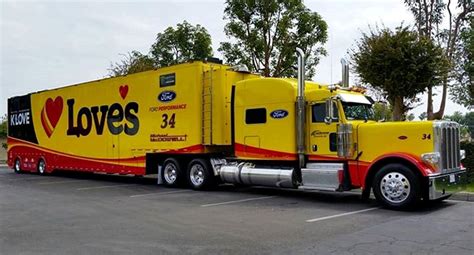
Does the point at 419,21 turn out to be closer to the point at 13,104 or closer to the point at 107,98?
the point at 107,98

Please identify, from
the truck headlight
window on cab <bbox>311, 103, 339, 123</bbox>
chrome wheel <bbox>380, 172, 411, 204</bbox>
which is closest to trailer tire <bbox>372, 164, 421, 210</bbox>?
chrome wheel <bbox>380, 172, 411, 204</bbox>

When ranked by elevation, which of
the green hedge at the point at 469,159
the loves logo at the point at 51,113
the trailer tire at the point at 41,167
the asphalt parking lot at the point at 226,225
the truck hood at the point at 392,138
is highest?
the loves logo at the point at 51,113

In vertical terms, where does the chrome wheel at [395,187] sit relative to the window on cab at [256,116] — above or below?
below

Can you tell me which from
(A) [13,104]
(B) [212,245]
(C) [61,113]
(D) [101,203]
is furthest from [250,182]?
(A) [13,104]

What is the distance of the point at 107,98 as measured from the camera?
1802cm

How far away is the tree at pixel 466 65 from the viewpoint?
21245mm

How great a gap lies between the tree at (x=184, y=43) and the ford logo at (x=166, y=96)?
11.9 m

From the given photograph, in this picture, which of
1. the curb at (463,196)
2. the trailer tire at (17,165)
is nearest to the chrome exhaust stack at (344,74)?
the curb at (463,196)

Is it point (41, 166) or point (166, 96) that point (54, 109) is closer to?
point (41, 166)

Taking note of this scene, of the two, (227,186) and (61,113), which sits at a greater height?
(61,113)

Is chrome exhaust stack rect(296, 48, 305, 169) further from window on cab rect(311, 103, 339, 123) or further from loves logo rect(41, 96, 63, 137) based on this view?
loves logo rect(41, 96, 63, 137)

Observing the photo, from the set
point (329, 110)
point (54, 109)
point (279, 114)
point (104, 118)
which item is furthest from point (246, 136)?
point (54, 109)

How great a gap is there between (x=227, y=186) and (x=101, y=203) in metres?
4.99

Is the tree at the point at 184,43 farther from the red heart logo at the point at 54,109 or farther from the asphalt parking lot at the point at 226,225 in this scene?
the asphalt parking lot at the point at 226,225
